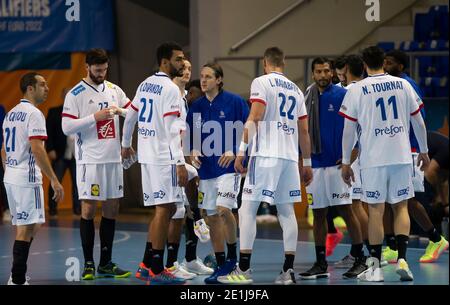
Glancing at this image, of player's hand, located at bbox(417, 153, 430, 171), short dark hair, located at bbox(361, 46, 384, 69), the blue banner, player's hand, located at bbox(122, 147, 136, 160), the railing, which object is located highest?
the blue banner

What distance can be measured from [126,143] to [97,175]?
0.44 m

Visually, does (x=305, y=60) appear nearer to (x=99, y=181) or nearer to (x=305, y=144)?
(x=305, y=144)

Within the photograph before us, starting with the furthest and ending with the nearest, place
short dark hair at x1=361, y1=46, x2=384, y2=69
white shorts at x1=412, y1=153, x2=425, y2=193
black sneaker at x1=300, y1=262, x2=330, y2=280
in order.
Answer: white shorts at x1=412, y1=153, x2=425, y2=193
black sneaker at x1=300, y1=262, x2=330, y2=280
short dark hair at x1=361, y1=46, x2=384, y2=69

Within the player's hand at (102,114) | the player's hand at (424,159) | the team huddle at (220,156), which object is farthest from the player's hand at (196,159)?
the player's hand at (424,159)

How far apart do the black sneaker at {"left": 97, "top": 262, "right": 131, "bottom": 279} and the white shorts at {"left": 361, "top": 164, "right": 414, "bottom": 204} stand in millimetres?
2352

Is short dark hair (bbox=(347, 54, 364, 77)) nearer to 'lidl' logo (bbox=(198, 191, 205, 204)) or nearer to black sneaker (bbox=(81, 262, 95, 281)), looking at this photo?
'lidl' logo (bbox=(198, 191, 205, 204))

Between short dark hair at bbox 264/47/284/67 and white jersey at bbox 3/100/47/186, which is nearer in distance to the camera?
white jersey at bbox 3/100/47/186

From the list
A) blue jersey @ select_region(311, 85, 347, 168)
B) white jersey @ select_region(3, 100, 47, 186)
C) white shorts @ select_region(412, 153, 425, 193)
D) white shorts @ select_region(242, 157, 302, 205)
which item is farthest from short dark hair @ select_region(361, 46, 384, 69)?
white jersey @ select_region(3, 100, 47, 186)

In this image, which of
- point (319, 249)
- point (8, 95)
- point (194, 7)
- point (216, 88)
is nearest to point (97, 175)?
point (216, 88)

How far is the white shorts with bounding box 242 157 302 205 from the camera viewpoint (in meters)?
8.91

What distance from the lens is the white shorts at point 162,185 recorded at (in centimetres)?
909

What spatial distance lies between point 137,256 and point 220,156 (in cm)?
246

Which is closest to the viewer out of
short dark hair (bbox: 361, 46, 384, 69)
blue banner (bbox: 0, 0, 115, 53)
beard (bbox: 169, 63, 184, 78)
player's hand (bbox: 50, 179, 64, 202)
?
player's hand (bbox: 50, 179, 64, 202)

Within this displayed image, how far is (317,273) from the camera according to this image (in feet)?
31.3
